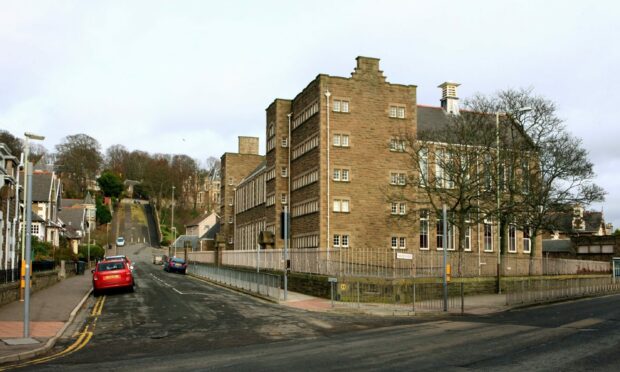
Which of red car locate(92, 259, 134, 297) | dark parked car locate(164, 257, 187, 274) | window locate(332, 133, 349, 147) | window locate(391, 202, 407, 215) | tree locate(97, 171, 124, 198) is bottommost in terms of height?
dark parked car locate(164, 257, 187, 274)

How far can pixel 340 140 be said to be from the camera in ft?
152

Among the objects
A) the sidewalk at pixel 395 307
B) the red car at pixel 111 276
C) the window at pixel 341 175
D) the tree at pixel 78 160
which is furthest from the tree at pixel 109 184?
the sidewalk at pixel 395 307

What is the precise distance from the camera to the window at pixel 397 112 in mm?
48156

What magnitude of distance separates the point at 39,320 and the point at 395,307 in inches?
540

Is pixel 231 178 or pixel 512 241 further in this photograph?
pixel 231 178

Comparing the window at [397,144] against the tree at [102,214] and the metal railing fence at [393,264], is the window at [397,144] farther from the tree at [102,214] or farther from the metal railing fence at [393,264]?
the tree at [102,214]

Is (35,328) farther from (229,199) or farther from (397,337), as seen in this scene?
(229,199)

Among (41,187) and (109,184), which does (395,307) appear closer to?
(41,187)

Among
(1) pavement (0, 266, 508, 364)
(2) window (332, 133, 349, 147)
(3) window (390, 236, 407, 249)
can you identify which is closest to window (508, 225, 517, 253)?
(3) window (390, 236, 407, 249)

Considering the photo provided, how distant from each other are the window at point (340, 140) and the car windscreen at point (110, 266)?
20.0m

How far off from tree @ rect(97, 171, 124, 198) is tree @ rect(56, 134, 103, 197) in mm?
5171

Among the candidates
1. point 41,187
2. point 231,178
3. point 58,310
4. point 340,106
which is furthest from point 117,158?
point 58,310

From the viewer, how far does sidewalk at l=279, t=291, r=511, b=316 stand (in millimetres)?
23812

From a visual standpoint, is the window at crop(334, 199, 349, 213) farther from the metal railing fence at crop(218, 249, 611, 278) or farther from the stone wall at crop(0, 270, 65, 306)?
the stone wall at crop(0, 270, 65, 306)
